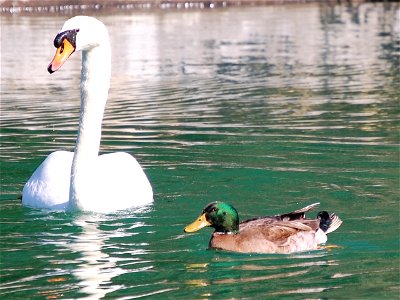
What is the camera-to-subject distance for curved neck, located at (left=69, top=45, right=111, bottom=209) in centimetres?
1065

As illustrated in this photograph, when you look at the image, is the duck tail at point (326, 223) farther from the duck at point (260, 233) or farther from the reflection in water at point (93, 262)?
the reflection in water at point (93, 262)

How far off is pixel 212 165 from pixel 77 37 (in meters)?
3.05

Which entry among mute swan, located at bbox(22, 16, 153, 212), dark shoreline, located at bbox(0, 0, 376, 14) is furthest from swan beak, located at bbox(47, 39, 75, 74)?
dark shoreline, located at bbox(0, 0, 376, 14)

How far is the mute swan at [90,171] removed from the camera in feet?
34.9

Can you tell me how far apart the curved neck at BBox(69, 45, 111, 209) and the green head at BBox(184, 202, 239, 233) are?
171 cm

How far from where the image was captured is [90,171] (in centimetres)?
1074

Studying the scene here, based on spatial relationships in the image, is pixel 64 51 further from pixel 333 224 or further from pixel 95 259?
pixel 333 224

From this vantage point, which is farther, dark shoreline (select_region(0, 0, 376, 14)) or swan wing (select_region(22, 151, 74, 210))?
dark shoreline (select_region(0, 0, 376, 14))

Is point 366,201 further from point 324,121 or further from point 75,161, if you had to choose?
point 324,121

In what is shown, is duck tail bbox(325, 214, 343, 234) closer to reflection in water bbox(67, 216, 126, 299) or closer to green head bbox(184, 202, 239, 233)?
green head bbox(184, 202, 239, 233)

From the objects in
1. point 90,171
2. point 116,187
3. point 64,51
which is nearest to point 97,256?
point 90,171

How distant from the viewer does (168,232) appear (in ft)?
32.9

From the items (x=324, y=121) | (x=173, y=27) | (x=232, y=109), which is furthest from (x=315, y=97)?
(x=173, y=27)

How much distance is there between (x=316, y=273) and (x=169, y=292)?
1.17m
